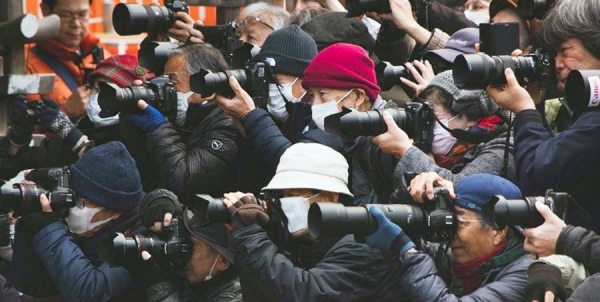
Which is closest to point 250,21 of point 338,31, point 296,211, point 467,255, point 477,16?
point 338,31

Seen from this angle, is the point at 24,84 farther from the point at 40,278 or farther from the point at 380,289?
the point at 380,289

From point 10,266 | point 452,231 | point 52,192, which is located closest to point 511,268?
point 452,231

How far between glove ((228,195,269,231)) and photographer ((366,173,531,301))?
2.27 feet

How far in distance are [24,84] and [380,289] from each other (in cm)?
342

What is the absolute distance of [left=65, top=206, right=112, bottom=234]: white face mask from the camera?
22.4 feet

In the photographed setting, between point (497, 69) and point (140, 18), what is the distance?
2.48 m

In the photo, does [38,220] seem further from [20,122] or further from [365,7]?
[365,7]

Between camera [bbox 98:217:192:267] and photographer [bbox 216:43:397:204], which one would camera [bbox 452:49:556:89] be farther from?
camera [bbox 98:217:192:267]

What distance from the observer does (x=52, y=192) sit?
663 centimetres

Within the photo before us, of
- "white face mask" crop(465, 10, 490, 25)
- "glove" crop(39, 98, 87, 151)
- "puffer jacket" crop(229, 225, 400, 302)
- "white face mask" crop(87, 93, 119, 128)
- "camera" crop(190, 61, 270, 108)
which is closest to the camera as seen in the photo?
"puffer jacket" crop(229, 225, 400, 302)

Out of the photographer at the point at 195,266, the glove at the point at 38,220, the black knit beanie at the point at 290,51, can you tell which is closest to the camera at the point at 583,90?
the photographer at the point at 195,266

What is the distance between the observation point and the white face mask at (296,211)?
5.95 m

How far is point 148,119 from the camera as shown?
7.01 meters

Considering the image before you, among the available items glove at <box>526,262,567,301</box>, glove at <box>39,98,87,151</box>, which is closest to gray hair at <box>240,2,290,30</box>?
glove at <box>39,98,87,151</box>
